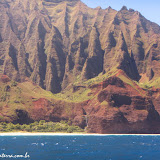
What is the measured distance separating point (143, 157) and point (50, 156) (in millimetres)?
27789

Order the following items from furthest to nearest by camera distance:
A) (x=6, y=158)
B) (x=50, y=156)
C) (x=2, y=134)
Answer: (x=2, y=134)
(x=50, y=156)
(x=6, y=158)

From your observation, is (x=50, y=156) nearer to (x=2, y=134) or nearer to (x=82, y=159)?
(x=82, y=159)

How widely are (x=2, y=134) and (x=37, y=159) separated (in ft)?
390

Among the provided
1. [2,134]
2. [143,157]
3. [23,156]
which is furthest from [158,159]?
[2,134]

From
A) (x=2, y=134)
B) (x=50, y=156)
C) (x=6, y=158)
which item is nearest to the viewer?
(x=6, y=158)

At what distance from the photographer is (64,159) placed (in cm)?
8756

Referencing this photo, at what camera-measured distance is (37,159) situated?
87.1m

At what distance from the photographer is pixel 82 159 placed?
88.8 meters

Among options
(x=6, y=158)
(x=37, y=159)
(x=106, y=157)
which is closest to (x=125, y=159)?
(x=106, y=157)

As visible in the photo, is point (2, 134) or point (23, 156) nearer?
point (23, 156)

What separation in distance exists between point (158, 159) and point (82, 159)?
21950mm

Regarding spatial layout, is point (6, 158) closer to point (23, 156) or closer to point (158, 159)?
point (23, 156)

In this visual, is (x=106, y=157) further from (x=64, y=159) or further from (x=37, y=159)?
(x=37, y=159)

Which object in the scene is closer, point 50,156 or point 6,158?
point 6,158
